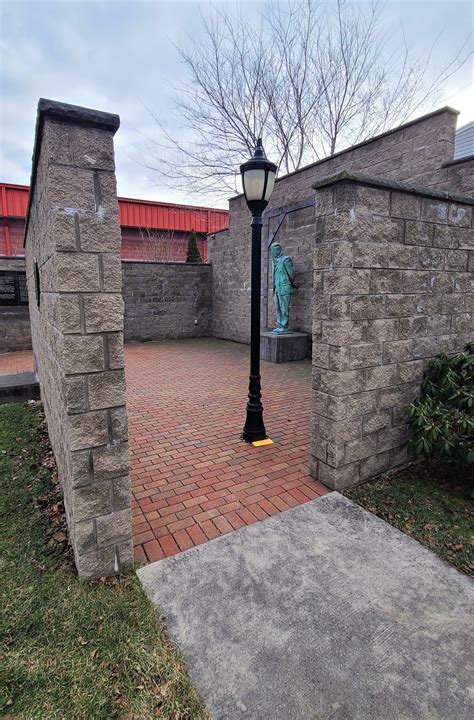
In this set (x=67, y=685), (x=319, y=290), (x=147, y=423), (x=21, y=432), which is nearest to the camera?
(x=67, y=685)

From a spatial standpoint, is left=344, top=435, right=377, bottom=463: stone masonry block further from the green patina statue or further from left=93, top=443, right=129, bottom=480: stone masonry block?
the green patina statue

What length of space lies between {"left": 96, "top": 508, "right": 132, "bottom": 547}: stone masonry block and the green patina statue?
6719mm

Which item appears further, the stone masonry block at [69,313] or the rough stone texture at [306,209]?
the rough stone texture at [306,209]

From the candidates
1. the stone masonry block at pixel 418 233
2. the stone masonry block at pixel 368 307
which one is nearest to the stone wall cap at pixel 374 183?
the stone masonry block at pixel 418 233

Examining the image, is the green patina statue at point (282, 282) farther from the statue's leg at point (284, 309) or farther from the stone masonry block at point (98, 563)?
the stone masonry block at point (98, 563)

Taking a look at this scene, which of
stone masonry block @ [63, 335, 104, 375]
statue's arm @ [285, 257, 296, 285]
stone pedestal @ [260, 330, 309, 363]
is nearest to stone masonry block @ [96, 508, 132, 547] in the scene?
stone masonry block @ [63, 335, 104, 375]

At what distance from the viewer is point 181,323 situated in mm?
11914

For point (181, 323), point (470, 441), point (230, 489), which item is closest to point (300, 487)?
point (230, 489)

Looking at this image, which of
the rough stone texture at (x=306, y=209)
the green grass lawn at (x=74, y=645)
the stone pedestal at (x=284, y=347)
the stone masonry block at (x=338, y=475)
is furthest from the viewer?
the stone pedestal at (x=284, y=347)

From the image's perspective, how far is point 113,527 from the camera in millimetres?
1985

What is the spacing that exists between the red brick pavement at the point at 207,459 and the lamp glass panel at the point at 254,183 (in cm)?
242

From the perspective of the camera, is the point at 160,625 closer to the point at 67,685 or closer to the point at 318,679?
the point at 67,685

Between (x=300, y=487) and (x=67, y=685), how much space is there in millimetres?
1939

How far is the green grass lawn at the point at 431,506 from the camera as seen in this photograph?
230 centimetres
